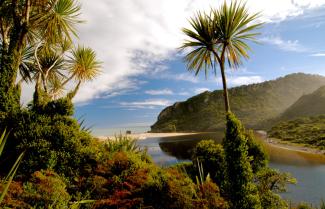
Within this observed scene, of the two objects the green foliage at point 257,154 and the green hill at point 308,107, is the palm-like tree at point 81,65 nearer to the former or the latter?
the green foliage at point 257,154

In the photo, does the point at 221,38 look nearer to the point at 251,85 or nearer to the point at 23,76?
the point at 23,76

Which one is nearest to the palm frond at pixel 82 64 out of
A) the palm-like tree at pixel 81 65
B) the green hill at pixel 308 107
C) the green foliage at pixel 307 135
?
the palm-like tree at pixel 81 65

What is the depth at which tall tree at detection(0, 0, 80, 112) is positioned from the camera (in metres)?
7.86

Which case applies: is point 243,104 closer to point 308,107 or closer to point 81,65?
point 308,107

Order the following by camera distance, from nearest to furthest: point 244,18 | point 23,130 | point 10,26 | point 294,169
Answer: point 23,130 → point 244,18 → point 10,26 → point 294,169

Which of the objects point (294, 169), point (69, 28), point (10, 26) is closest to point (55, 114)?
point (69, 28)

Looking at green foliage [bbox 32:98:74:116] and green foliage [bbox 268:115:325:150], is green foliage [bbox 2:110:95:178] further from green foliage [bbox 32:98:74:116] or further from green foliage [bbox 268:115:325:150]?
green foliage [bbox 268:115:325:150]

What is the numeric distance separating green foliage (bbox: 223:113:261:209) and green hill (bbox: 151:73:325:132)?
89490 mm

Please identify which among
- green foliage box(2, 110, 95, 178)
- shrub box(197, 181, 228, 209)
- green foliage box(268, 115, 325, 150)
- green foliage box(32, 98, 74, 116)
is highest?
green foliage box(32, 98, 74, 116)

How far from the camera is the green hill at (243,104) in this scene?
10581cm

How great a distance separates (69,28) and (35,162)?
580 cm

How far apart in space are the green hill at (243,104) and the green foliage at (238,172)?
89.5 meters

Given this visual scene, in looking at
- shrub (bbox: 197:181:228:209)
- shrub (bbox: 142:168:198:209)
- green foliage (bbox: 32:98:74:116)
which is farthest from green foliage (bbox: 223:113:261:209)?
green foliage (bbox: 32:98:74:116)

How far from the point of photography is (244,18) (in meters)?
9.00
